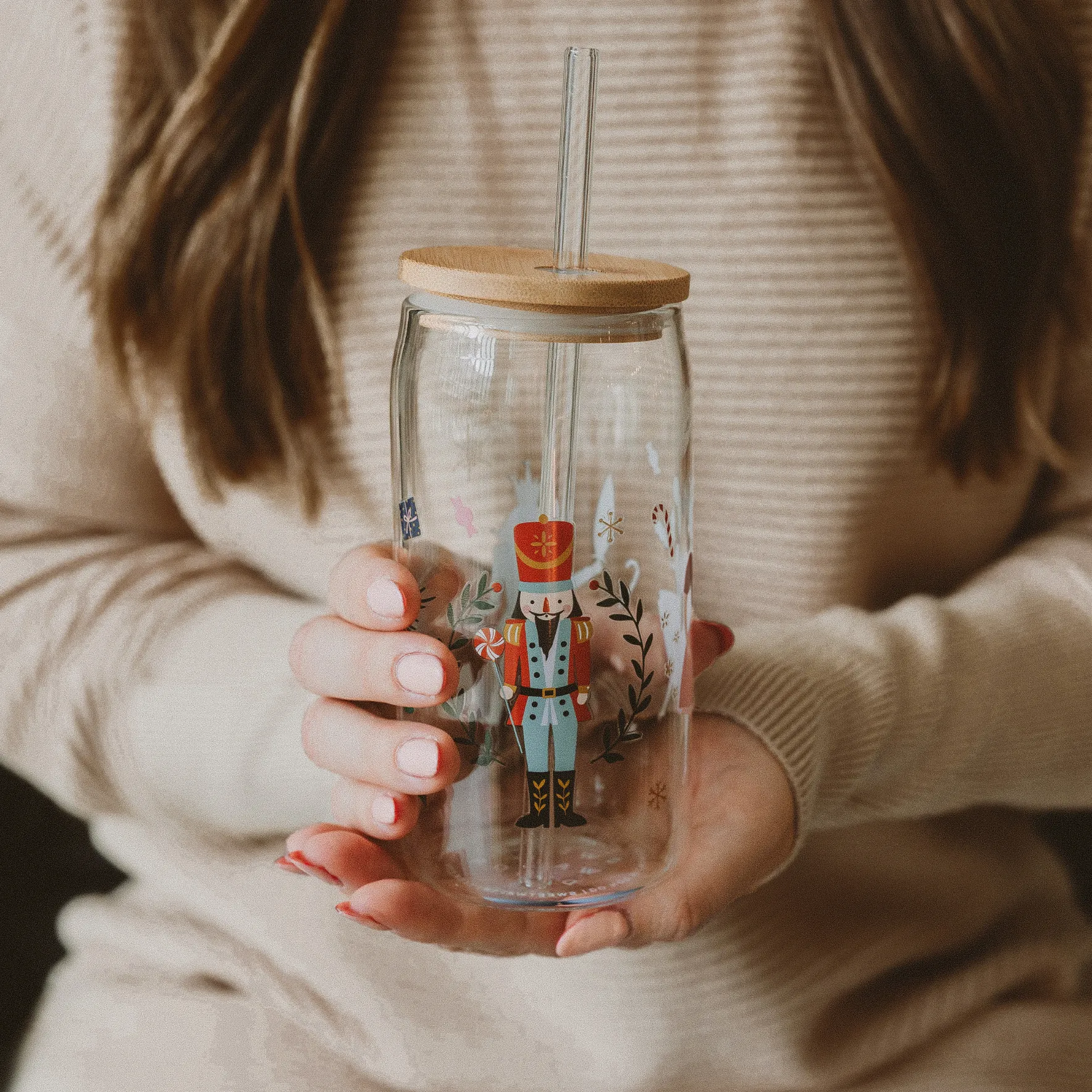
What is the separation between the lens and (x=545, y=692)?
1.43 feet

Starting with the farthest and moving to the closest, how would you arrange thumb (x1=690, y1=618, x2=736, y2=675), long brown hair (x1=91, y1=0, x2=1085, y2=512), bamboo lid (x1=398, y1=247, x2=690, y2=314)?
long brown hair (x1=91, y1=0, x2=1085, y2=512) < thumb (x1=690, y1=618, x2=736, y2=675) < bamboo lid (x1=398, y1=247, x2=690, y2=314)

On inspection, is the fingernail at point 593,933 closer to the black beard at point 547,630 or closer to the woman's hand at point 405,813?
the woman's hand at point 405,813

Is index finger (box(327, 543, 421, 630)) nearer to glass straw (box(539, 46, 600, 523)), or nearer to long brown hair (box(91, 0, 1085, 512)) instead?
glass straw (box(539, 46, 600, 523))

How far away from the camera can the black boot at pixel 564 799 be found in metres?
0.45

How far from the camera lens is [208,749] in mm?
673

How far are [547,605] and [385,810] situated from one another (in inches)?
4.0

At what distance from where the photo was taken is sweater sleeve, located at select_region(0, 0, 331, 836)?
2.20 ft

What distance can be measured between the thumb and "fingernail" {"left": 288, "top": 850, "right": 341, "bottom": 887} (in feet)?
0.58

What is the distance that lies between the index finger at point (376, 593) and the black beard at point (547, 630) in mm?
49

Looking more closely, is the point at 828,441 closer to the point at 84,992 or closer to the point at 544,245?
the point at 544,245

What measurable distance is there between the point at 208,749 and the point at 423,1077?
0.22m

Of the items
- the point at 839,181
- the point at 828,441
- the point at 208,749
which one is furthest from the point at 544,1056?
the point at 839,181

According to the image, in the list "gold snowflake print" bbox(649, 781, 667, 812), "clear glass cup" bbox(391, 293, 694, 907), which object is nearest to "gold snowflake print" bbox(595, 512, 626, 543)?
"clear glass cup" bbox(391, 293, 694, 907)

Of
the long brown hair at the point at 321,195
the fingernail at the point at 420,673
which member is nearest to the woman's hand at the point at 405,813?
the fingernail at the point at 420,673
